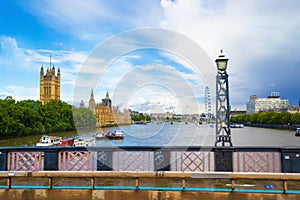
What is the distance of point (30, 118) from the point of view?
62.4 m

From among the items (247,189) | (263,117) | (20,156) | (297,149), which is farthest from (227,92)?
(263,117)

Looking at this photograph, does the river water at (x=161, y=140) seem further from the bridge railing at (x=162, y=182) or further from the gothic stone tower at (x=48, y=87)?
the gothic stone tower at (x=48, y=87)

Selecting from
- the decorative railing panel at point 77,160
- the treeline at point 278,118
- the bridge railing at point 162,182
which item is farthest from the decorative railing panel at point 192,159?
the treeline at point 278,118

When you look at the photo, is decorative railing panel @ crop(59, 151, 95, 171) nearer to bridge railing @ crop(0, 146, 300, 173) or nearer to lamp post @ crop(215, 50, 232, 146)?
bridge railing @ crop(0, 146, 300, 173)

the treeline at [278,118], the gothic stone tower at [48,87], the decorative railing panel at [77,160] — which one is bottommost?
the decorative railing panel at [77,160]

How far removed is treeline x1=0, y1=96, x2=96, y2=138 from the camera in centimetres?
5383

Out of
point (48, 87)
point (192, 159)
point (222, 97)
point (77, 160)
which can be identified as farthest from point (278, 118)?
point (77, 160)

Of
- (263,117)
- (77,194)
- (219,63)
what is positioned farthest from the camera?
(263,117)

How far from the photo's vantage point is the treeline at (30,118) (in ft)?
177

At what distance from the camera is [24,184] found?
26.6 feet

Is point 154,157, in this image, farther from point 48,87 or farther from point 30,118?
point 48,87

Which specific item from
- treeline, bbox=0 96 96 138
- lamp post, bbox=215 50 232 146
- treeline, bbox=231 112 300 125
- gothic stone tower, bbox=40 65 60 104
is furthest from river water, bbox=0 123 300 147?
gothic stone tower, bbox=40 65 60 104

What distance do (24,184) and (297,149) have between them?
323 inches

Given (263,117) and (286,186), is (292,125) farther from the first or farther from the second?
(286,186)
